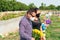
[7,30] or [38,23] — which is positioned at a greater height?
[38,23]

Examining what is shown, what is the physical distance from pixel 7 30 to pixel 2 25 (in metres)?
1.24

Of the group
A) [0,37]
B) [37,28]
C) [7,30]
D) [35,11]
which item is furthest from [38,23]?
[7,30]

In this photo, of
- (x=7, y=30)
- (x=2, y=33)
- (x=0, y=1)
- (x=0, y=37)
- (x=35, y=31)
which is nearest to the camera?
(x=35, y=31)

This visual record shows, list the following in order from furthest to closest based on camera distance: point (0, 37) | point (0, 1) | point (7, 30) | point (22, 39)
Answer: point (0, 1) → point (7, 30) → point (0, 37) → point (22, 39)

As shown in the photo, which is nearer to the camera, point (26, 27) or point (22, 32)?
point (22, 32)

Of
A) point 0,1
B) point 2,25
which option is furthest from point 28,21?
point 0,1

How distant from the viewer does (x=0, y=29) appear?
13.4 meters

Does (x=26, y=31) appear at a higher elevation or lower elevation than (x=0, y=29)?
higher

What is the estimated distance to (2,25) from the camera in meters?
13.9

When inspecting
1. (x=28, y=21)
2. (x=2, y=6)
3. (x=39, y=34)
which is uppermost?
(x=28, y=21)

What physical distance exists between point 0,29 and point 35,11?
8.13 metres

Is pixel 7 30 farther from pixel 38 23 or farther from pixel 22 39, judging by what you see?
pixel 22 39

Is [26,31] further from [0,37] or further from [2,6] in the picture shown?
[2,6]

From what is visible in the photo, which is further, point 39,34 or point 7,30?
point 7,30
